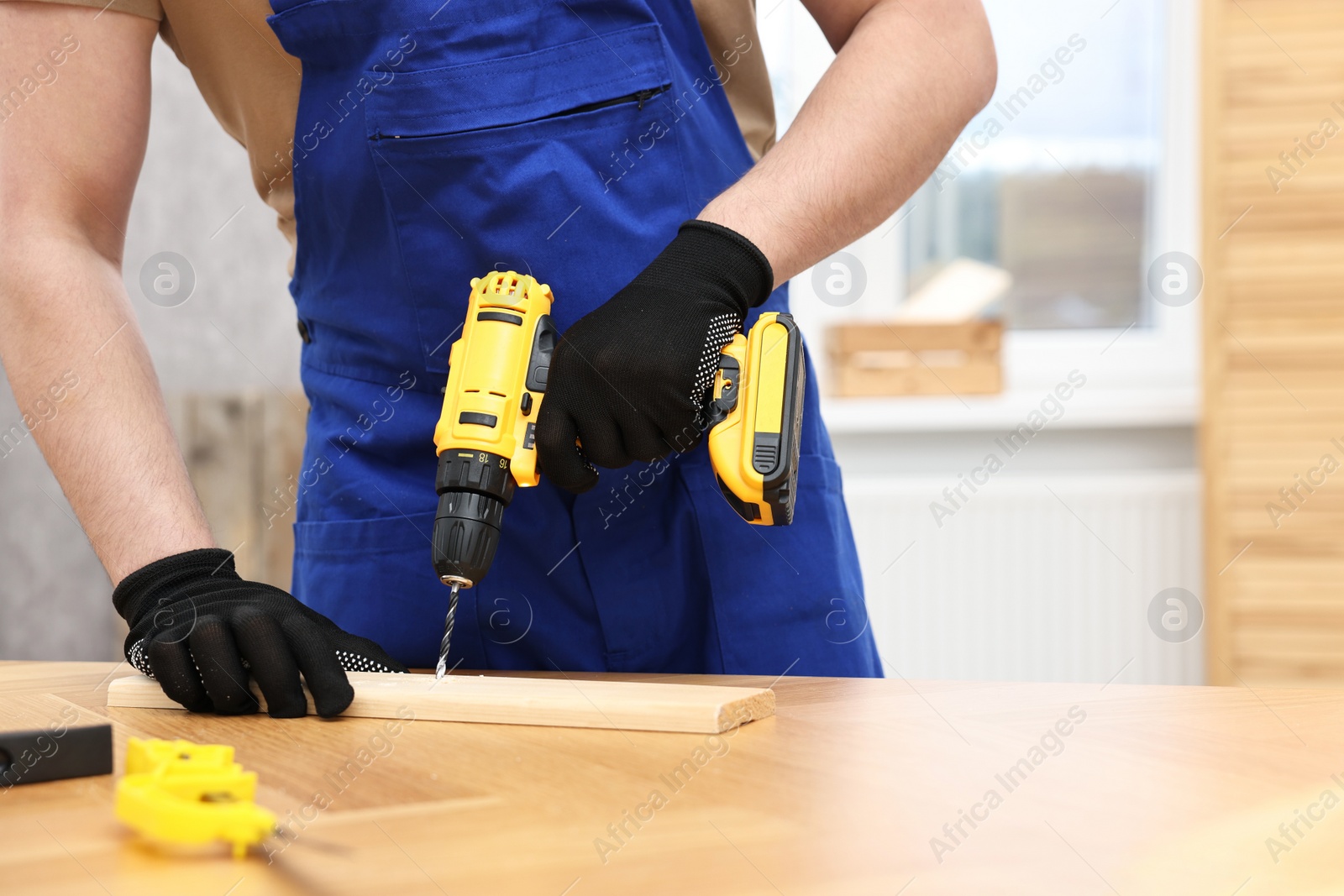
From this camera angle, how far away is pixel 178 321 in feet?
8.35

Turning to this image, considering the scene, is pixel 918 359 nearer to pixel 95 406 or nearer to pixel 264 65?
pixel 264 65

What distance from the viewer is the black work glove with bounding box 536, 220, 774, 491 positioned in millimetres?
835

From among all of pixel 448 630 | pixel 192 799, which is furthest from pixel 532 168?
pixel 192 799

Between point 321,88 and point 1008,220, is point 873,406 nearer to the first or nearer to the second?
point 1008,220

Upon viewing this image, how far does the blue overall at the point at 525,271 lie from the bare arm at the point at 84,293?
16 centimetres

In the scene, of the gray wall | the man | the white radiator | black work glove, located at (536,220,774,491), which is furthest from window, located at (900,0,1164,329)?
black work glove, located at (536,220,774,491)

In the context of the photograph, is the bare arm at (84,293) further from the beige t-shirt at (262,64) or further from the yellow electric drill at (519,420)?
the yellow electric drill at (519,420)

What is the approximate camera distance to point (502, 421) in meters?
0.84

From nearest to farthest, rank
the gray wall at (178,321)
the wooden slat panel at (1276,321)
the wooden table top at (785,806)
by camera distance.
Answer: the wooden table top at (785,806)
the wooden slat panel at (1276,321)
the gray wall at (178,321)

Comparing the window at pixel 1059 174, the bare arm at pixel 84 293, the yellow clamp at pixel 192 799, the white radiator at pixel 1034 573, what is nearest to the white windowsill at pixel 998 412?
the white radiator at pixel 1034 573

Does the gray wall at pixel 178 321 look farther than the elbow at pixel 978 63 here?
Yes

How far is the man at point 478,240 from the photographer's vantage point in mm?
942

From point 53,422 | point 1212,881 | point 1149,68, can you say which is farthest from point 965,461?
point 1212,881

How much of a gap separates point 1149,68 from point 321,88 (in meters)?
2.39
